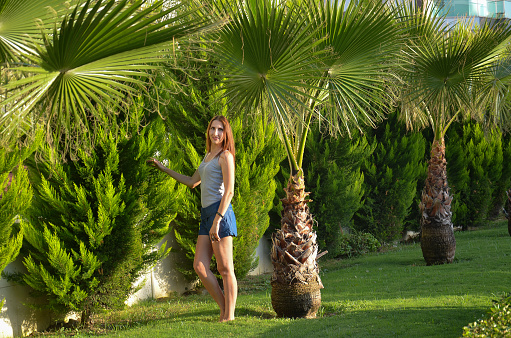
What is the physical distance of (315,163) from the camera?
10.2m

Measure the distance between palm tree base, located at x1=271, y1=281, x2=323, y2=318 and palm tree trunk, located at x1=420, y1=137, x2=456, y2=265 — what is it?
4042mm

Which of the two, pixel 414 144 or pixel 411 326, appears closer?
pixel 411 326

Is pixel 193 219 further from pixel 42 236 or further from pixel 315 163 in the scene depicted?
pixel 315 163

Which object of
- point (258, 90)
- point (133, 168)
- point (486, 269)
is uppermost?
point (258, 90)

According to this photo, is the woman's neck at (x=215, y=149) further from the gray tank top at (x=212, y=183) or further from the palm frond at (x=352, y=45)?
the palm frond at (x=352, y=45)

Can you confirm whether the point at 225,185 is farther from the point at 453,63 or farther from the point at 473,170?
the point at 473,170

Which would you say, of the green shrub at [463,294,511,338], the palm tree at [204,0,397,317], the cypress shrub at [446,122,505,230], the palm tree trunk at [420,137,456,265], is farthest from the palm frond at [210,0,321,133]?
the cypress shrub at [446,122,505,230]

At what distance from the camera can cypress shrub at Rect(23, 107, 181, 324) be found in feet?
17.4

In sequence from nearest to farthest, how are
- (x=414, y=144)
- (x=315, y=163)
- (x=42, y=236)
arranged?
1. (x=42, y=236)
2. (x=315, y=163)
3. (x=414, y=144)

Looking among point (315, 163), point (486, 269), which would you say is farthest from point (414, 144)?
point (486, 269)

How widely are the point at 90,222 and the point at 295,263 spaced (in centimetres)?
220

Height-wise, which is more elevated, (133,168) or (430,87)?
(430,87)

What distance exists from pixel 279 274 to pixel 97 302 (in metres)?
1.98

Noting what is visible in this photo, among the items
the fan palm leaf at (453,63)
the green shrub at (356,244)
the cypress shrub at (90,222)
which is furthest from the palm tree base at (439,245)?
the cypress shrub at (90,222)
